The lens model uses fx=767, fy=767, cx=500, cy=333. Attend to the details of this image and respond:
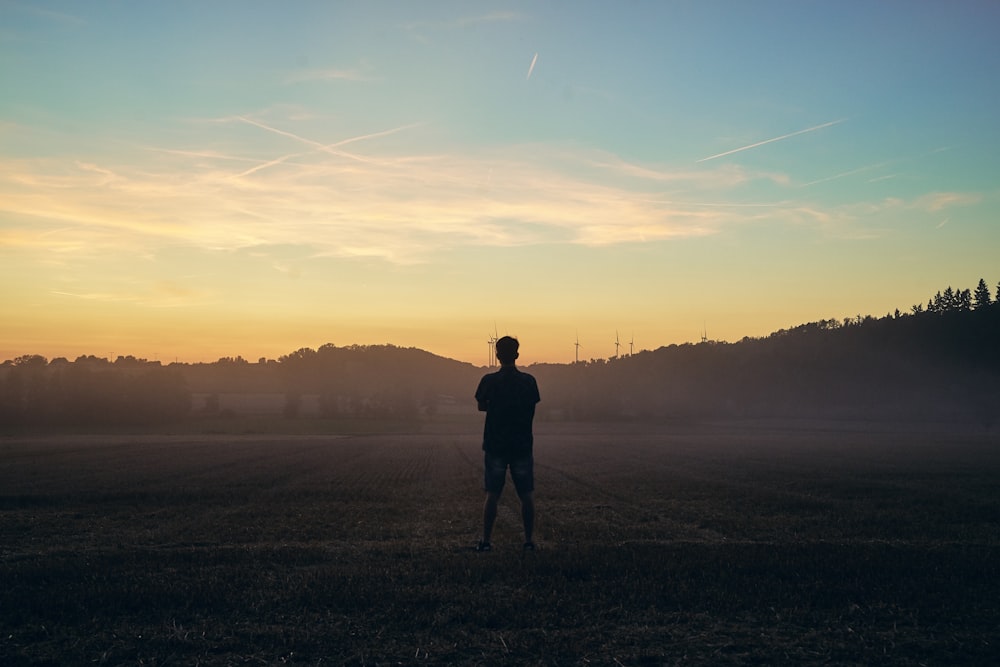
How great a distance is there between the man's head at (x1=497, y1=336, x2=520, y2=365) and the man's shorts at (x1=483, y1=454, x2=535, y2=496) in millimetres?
1265

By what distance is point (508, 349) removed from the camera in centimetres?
1016

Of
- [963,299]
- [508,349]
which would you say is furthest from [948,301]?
[508,349]

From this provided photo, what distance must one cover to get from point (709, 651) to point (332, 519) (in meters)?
9.19

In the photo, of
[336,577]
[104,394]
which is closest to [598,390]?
[104,394]

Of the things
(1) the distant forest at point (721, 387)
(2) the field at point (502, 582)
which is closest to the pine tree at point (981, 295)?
(1) the distant forest at point (721, 387)

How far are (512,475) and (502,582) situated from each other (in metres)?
2.38

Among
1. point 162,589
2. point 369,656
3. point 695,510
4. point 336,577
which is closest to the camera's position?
point 369,656

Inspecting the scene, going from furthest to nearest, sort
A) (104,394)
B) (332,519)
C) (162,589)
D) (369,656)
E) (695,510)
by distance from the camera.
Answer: (104,394) → (695,510) → (332,519) → (162,589) → (369,656)

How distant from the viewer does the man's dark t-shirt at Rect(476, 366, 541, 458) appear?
10.0 meters

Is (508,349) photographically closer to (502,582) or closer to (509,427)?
(509,427)

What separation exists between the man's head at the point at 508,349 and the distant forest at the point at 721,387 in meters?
86.0

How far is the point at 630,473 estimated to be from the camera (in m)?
24.6

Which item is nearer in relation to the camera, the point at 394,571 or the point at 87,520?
the point at 394,571

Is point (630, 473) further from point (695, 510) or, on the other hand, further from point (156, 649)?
point (156, 649)
